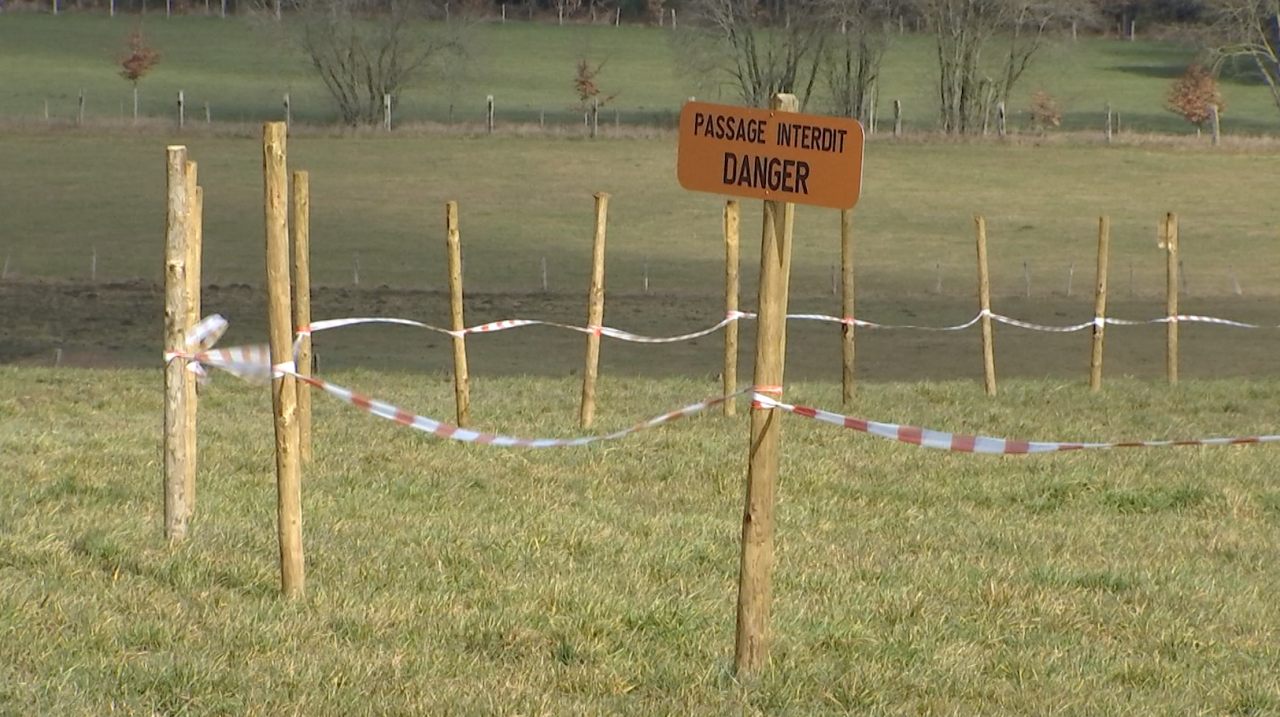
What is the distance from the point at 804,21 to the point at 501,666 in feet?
201

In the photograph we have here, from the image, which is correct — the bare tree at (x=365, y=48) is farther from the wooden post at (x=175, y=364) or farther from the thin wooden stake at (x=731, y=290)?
the wooden post at (x=175, y=364)

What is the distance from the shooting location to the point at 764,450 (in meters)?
5.96

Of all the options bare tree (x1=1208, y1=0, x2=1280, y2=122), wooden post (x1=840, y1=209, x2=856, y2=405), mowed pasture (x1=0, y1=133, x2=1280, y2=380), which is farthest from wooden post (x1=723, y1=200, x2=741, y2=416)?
bare tree (x1=1208, y1=0, x2=1280, y2=122)

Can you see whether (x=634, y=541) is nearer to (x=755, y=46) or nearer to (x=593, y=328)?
(x=593, y=328)

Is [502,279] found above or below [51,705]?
below

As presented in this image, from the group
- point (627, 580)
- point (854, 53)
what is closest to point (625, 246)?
point (627, 580)

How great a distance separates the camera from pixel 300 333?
10.6 m

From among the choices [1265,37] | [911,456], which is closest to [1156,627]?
[911,456]

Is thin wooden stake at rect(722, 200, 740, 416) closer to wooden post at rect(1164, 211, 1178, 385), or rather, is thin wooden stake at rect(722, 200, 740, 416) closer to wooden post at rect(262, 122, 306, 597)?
wooden post at rect(1164, 211, 1178, 385)

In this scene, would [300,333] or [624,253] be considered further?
[624,253]

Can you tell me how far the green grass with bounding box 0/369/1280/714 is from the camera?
5.69 m

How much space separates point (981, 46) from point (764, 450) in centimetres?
6016

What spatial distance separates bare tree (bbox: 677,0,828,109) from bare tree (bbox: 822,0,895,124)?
67cm

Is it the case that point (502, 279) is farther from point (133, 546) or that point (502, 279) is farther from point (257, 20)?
point (257, 20)
